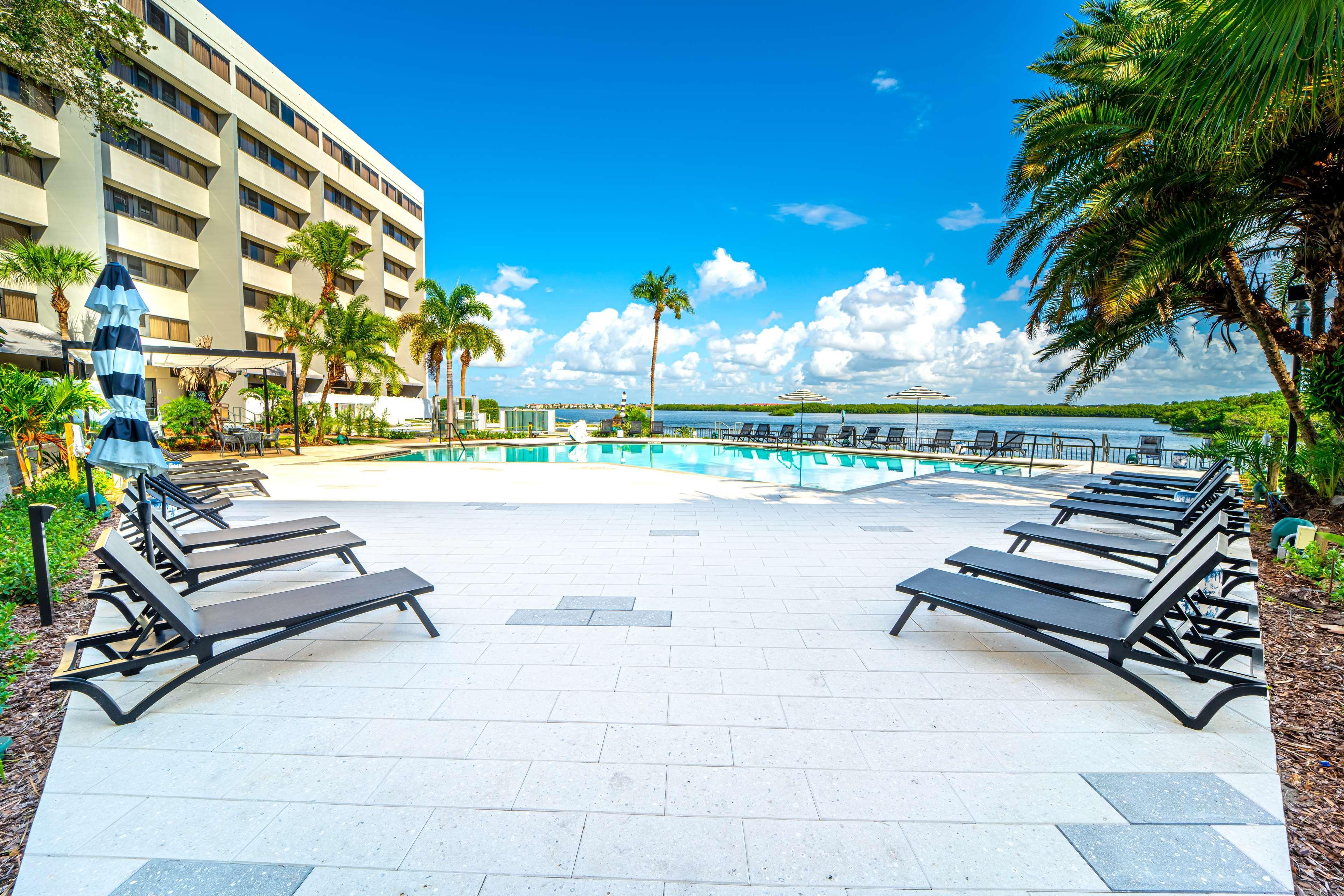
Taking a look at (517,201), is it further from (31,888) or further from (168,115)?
(31,888)

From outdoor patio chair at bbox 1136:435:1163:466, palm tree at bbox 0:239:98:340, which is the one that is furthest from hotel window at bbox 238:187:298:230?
outdoor patio chair at bbox 1136:435:1163:466

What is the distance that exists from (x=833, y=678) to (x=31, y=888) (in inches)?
117

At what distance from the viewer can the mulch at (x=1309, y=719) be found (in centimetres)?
177

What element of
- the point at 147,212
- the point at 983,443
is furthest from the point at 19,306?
the point at 983,443

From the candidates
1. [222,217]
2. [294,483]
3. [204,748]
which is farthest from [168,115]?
[204,748]

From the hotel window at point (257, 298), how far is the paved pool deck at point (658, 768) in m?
31.5

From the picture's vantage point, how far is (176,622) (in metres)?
2.61

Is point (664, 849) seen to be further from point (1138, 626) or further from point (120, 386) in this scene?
point (120, 386)

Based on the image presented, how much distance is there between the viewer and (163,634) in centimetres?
315

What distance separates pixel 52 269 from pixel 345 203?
21593 mm

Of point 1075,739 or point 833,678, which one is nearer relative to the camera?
point 1075,739

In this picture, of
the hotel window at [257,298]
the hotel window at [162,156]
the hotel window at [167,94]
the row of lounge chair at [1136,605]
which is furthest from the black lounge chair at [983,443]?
the hotel window at [167,94]

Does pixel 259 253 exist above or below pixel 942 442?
above

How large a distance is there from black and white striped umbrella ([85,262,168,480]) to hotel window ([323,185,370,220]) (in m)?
36.3
